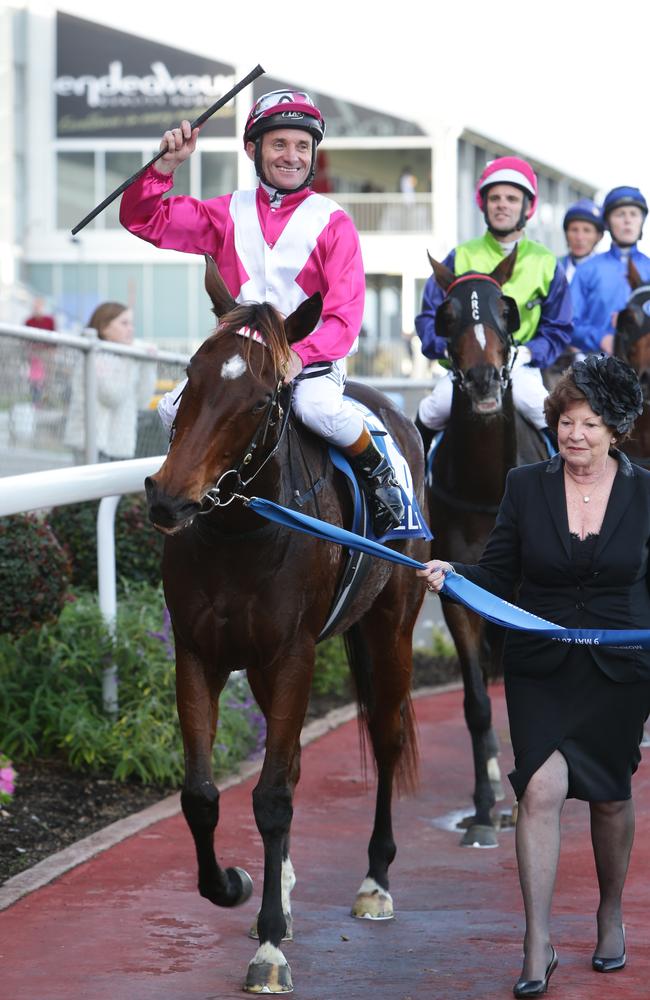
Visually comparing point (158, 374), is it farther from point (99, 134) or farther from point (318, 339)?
point (99, 134)

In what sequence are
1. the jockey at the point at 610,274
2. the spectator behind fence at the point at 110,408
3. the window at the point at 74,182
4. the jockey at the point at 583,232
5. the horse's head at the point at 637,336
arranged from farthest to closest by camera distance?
the window at the point at 74,182 → the jockey at the point at 583,232 → the jockey at the point at 610,274 → the spectator behind fence at the point at 110,408 → the horse's head at the point at 637,336

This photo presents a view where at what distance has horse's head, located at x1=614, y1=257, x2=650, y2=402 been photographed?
8.03m

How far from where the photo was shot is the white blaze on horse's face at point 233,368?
409 centimetres

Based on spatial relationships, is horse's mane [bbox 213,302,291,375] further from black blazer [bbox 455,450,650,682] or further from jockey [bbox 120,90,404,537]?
black blazer [bbox 455,450,650,682]

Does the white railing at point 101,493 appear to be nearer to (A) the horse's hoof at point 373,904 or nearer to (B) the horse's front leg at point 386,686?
(B) the horse's front leg at point 386,686

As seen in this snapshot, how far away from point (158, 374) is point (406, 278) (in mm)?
27122

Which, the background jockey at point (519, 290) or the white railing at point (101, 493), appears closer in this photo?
the white railing at point (101, 493)

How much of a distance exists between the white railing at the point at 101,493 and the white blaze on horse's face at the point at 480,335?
1429 millimetres

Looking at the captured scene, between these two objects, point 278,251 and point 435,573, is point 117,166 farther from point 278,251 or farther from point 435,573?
point 435,573

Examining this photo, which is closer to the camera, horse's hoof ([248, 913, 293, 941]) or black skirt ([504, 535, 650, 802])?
black skirt ([504, 535, 650, 802])

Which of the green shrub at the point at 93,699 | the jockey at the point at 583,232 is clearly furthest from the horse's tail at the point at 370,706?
the jockey at the point at 583,232

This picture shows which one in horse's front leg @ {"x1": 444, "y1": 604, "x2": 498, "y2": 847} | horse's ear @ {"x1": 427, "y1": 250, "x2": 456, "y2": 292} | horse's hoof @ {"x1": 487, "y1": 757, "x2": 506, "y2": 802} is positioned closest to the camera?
horse's front leg @ {"x1": 444, "y1": 604, "x2": 498, "y2": 847}

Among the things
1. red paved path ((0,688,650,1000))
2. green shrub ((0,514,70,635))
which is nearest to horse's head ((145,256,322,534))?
red paved path ((0,688,650,1000))

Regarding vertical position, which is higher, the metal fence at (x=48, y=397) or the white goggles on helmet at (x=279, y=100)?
the white goggles on helmet at (x=279, y=100)
